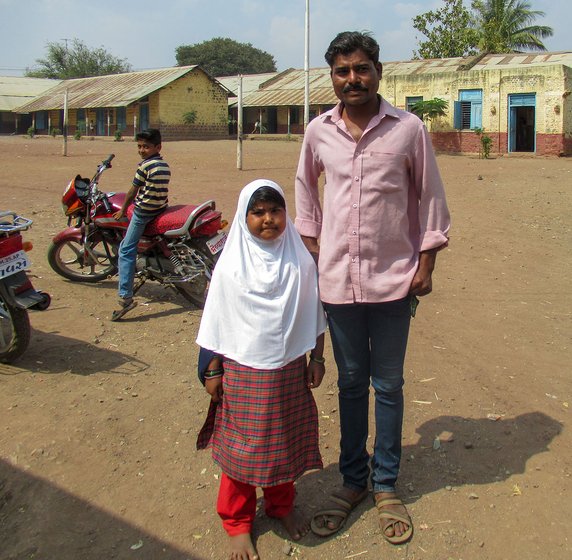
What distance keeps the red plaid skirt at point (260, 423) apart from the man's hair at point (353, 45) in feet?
3.85

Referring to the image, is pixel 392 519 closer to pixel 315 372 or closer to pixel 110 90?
pixel 315 372

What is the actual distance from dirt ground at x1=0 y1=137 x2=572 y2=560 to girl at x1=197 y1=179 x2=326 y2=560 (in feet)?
1.22

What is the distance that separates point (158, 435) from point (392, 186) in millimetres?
1863

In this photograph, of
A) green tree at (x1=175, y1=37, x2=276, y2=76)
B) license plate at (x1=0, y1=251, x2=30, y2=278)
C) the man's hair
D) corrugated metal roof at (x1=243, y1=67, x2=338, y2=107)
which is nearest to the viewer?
the man's hair

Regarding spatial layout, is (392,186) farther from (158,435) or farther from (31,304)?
(31,304)

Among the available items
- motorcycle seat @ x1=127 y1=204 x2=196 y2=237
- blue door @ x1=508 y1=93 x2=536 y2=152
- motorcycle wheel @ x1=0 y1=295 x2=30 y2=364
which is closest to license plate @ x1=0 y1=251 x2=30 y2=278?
motorcycle wheel @ x1=0 y1=295 x2=30 y2=364

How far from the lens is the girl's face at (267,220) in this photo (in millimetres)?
2404

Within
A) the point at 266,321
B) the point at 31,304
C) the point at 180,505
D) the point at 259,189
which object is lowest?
the point at 180,505

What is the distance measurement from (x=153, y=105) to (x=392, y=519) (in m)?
34.6

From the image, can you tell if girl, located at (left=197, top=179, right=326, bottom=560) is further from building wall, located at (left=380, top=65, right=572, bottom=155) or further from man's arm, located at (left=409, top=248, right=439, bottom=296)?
building wall, located at (left=380, top=65, right=572, bottom=155)

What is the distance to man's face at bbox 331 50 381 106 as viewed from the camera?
2389mm

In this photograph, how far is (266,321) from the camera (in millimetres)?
2402

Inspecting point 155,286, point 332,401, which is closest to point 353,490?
point 332,401

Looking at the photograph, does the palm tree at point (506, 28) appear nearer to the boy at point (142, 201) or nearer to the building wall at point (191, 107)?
the building wall at point (191, 107)
